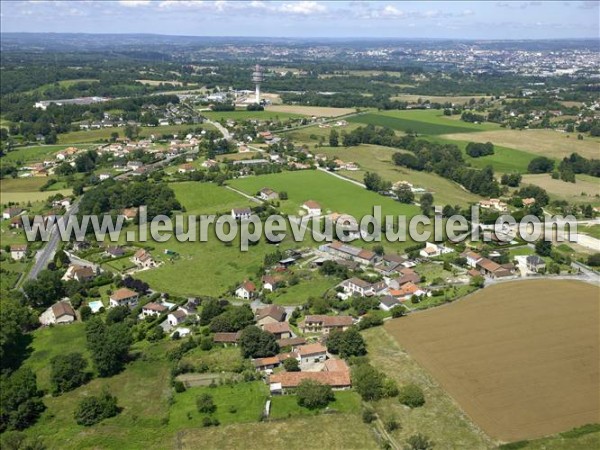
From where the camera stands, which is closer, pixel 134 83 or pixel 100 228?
pixel 100 228

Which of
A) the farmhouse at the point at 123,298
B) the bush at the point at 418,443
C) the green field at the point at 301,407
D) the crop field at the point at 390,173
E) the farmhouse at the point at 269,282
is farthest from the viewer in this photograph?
the crop field at the point at 390,173

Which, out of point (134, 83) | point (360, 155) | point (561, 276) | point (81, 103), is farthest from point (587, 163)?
point (134, 83)

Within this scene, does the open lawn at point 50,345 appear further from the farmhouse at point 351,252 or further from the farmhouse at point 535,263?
the farmhouse at point 535,263

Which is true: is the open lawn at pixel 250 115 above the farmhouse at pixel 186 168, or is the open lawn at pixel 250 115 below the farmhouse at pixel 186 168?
above

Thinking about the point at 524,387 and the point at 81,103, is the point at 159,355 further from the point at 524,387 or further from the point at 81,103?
the point at 81,103

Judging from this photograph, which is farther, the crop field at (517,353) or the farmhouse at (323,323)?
the farmhouse at (323,323)

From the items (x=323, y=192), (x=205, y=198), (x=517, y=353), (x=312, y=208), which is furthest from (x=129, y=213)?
(x=517, y=353)

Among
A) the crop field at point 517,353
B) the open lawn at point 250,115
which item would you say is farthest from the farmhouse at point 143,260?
the open lawn at point 250,115
